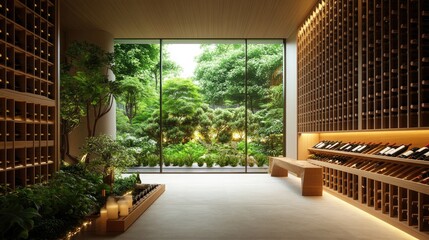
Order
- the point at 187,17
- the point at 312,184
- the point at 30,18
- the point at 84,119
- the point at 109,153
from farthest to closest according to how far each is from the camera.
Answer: the point at 84,119 → the point at 187,17 → the point at 109,153 → the point at 312,184 → the point at 30,18

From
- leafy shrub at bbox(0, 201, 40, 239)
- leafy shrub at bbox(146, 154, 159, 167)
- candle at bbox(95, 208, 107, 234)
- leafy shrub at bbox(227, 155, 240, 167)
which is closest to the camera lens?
leafy shrub at bbox(0, 201, 40, 239)

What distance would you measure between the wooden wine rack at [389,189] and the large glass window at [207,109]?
18.1ft

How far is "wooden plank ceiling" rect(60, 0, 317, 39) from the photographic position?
818 centimetres

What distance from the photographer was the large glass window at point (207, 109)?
39.7ft

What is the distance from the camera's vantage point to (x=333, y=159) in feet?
23.2

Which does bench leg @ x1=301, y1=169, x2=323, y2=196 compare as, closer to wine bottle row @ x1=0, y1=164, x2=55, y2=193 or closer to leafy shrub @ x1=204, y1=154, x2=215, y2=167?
wine bottle row @ x1=0, y1=164, x2=55, y2=193

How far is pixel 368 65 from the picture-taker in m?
5.33

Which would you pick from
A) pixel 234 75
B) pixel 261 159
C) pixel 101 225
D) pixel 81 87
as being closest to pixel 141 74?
pixel 234 75

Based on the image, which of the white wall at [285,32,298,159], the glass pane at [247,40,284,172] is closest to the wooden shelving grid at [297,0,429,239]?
the white wall at [285,32,298,159]

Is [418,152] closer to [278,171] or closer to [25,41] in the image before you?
[25,41]

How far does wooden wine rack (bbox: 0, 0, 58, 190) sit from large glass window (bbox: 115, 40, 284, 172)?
4.99m

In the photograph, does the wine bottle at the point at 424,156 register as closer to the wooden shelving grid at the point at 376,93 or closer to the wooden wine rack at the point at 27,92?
the wooden shelving grid at the point at 376,93

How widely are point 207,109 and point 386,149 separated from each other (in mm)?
8735

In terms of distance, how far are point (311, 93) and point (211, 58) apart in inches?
236
